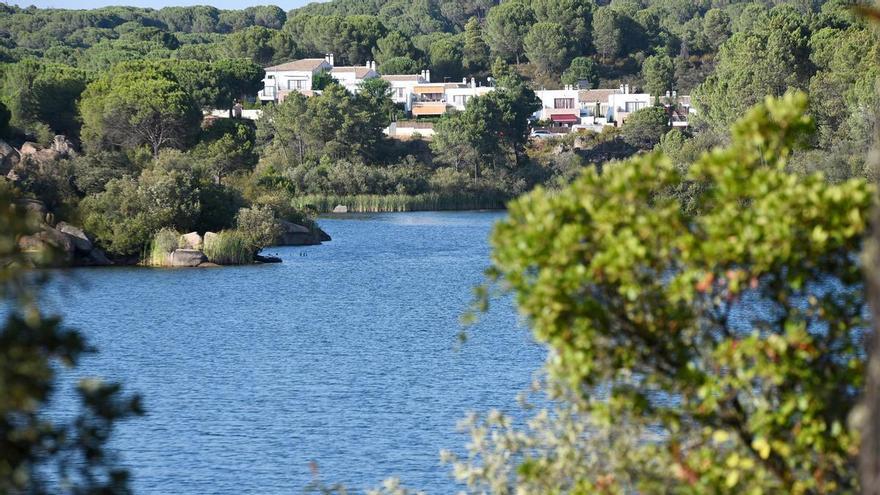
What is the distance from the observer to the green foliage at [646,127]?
8694cm

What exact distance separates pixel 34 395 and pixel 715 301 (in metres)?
3.48

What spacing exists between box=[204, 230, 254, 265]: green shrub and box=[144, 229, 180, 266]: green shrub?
112 cm

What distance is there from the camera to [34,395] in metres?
6.00

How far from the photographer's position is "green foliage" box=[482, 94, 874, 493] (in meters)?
6.95

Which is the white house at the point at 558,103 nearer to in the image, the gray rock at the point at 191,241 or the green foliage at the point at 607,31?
the green foliage at the point at 607,31

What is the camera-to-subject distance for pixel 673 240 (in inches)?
285

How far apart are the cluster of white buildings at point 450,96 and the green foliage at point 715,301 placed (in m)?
93.0

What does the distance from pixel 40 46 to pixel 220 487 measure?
11130 centimetres

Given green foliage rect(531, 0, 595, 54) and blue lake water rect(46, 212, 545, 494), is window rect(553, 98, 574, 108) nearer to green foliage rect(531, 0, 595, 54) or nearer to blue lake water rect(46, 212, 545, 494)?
green foliage rect(531, 0, 595, 54)

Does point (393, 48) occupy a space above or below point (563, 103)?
above

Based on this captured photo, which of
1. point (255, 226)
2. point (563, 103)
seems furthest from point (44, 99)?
point (563, 103)

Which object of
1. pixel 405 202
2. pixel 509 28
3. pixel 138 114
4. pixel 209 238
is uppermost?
pixel 509 28

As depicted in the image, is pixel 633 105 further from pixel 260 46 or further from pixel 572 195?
pixel 572 195

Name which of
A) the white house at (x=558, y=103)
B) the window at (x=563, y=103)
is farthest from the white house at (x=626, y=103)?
the window at (x=563, y=103)
